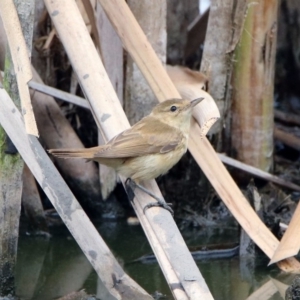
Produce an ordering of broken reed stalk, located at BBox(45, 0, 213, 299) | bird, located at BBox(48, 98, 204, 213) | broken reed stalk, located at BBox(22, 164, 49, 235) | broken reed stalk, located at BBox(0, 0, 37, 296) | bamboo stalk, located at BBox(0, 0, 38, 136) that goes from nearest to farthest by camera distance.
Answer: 1. bamboo stalk, located at BBox(0, 0, 38, 136)
2. broken reed stalk, located at BBox(0, 0, 37, 296)
3. broken reed stalk, located at BBox(45, 0, 213, 299)
4. bird, located at BBox(48, 98, 204, 213)
5. broken reed stalk, located at BBox(22, 164, 49, 235)

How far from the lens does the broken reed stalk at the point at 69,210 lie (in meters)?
3.39

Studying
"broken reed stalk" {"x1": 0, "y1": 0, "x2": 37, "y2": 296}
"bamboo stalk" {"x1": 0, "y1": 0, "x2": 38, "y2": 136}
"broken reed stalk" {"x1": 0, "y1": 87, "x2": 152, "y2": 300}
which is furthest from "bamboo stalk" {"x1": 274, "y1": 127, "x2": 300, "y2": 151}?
"bamboo stalk" {"x1": 0, "y1": 0, "x2": 38, "y2": 136}

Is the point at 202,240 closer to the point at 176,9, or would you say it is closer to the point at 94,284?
the point at 94,284

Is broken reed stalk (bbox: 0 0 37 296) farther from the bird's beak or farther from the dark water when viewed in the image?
the bird's beak

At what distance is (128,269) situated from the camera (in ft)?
15.2

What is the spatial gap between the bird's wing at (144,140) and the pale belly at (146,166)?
3 centimetres

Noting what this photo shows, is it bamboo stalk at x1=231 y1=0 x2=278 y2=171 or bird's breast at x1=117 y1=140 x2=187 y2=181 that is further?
bamboo stalk at x1=231 y1=0 x2=278 y2=171

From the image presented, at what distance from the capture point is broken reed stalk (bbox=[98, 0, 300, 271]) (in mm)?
4133

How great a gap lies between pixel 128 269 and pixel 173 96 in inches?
46.8

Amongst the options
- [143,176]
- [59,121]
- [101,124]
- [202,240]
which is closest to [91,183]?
[59,121]

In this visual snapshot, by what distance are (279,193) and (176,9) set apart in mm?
1939

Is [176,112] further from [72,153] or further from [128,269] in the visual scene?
[128,269]

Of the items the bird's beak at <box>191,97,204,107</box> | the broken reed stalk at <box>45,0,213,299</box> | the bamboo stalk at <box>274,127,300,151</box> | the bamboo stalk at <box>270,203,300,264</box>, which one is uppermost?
the broken reed stalk at <box>45,0,213,299</box>

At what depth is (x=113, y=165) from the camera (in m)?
4.20
